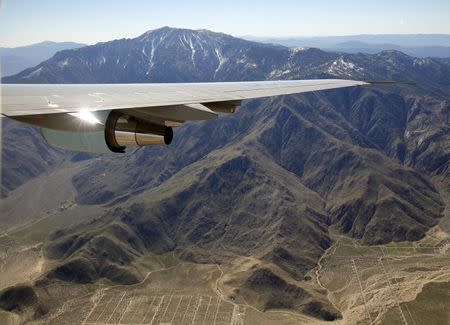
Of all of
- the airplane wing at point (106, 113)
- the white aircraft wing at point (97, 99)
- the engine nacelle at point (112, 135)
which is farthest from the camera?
the engine nacelle at point (112, 135)

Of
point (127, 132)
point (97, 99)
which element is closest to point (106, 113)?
point (127, 132)

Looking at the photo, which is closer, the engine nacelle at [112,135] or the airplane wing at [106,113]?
Result: the airplane wing at [106,113]

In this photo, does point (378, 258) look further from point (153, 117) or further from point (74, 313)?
point (153, 117)

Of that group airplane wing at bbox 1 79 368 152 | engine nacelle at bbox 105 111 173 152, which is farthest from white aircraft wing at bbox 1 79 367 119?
engine nacelle at bbox 105 111 173 152

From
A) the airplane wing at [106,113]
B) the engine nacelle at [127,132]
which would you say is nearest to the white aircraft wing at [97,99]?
the airplane wing at [106,113]

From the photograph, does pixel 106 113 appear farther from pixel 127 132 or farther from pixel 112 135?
pixel 127 132

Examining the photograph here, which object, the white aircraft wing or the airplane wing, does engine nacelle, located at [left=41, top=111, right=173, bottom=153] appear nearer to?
the airplane wing

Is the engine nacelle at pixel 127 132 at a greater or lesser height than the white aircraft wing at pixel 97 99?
lesser

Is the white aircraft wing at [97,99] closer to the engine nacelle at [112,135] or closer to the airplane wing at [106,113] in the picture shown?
the airplane wing at [106,113]
